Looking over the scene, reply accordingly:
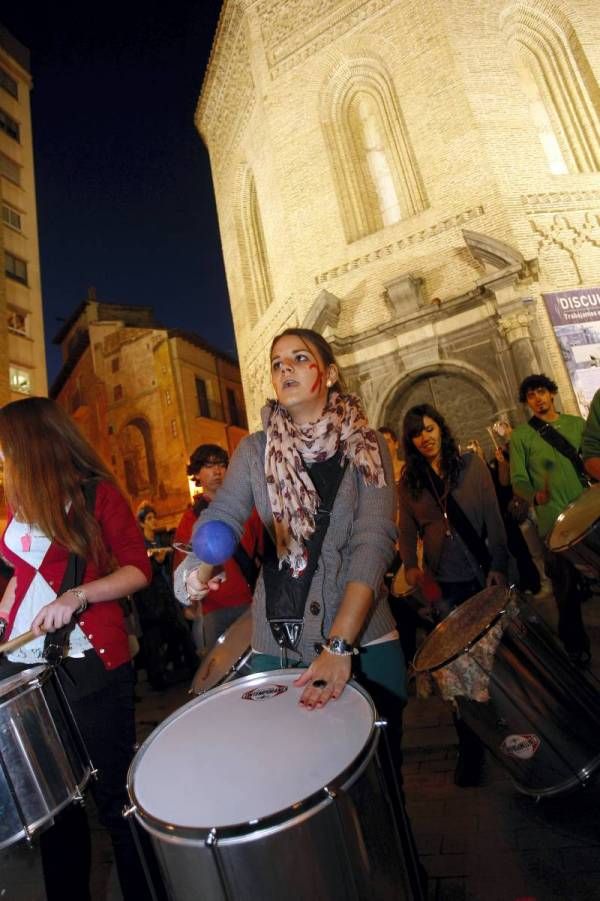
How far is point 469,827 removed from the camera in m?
2.33

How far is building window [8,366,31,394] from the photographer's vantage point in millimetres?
19391

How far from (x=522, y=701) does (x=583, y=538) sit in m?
0.93

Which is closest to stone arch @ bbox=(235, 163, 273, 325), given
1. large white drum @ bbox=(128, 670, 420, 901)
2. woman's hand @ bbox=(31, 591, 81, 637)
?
woman's hand @ bbox=(31, 591, 81, 637)

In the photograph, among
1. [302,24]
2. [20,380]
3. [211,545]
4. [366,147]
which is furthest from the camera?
[20,380]

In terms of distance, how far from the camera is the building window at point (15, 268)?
2053 centimetres

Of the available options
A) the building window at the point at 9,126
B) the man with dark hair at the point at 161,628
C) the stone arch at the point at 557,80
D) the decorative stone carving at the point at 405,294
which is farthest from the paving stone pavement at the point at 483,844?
the building window at the point at 9,126

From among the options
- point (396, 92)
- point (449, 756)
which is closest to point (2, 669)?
point (449, 756)

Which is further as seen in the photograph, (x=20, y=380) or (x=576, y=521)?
(x=20, y=380)

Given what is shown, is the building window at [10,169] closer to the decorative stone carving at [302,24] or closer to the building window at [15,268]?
the building window at [15,268]

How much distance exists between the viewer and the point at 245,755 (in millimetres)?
1211

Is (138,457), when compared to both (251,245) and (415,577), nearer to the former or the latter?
(251,245)

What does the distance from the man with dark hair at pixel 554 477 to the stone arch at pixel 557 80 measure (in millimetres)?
9701

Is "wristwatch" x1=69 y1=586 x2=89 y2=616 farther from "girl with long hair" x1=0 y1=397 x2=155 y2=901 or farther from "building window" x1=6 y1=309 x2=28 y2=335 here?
"building window" x1=6 y1=309 x2=28 y2=335

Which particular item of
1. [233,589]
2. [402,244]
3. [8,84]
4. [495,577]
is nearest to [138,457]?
[402,244]
